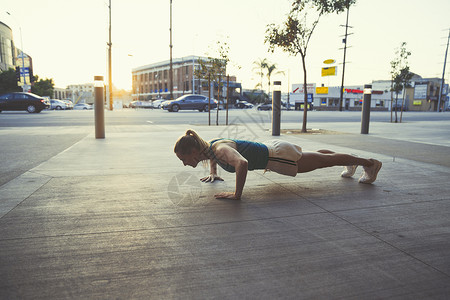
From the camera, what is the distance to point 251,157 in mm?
3342

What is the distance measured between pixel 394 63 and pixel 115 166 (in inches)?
682

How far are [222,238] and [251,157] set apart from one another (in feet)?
3.92

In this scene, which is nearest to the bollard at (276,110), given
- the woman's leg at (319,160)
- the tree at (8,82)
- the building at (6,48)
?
the woman's leg at (319,160)

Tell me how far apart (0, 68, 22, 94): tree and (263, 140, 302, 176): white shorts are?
42922 millimetres

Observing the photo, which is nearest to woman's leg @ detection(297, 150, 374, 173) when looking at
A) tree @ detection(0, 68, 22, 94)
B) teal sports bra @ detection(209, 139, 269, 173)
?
teal sports bra @ detection(209, 139, 269, 173)

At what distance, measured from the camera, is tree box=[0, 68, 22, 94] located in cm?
3756

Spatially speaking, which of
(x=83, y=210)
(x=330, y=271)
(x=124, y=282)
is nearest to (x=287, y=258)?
(x=330, y=271)

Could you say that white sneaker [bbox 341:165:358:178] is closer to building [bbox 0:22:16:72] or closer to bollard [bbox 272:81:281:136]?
bollard [bbox 272:81:281:136]

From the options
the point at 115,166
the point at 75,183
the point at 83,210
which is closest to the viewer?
the point at 83,210

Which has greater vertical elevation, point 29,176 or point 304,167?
point 304,167

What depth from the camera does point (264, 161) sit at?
341cm

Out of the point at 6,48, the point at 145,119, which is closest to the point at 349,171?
the point at 145,119

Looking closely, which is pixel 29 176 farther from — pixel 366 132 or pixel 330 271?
pixel 366 132

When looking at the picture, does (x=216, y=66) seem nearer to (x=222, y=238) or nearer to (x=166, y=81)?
(x=222, y=238)
